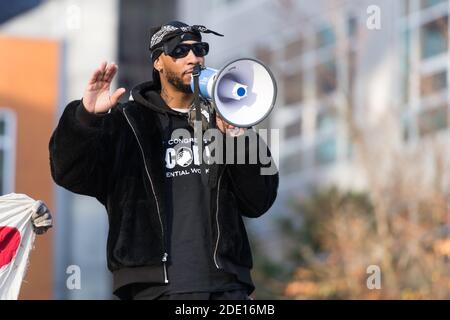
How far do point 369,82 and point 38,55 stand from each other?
7260mm

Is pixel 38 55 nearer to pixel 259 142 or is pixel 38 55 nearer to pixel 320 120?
pixel 320 120

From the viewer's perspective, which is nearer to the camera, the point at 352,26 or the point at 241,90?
the point at 241,90

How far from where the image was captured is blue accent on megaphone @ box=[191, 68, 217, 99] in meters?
6.30

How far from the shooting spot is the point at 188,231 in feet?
20.7

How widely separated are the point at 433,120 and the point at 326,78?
132 inches

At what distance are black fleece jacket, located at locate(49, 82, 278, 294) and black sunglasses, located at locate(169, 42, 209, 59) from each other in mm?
279

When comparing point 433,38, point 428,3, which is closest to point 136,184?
point 433,38

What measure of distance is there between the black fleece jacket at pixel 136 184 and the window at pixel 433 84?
11.3 metres

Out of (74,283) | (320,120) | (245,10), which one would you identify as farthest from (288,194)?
(74,283)

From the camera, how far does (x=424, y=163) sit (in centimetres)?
1582

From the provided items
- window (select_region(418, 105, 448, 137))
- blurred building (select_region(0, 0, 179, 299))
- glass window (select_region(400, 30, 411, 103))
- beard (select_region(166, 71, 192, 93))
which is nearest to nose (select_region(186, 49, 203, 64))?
beard (select_region(166, 71, 192, 93))

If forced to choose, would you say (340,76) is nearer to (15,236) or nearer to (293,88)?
(293,88)

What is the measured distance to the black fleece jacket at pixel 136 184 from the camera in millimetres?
6219

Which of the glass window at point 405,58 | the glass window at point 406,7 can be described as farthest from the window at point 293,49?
the glass window at point 405,58
